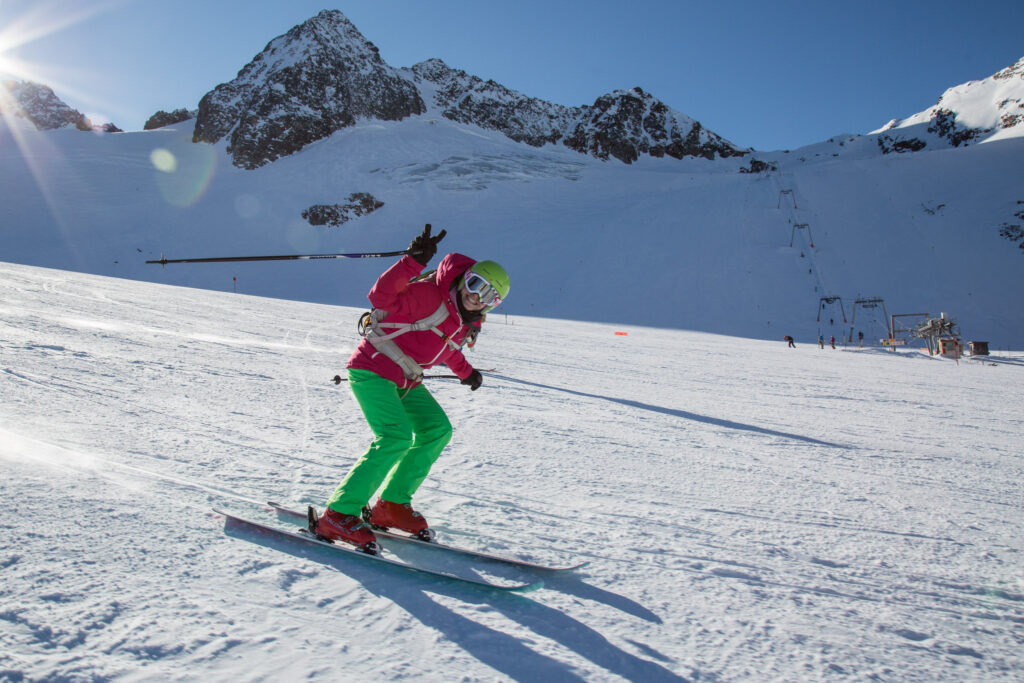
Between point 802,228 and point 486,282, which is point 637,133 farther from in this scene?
point 486,282

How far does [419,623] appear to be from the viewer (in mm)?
2014

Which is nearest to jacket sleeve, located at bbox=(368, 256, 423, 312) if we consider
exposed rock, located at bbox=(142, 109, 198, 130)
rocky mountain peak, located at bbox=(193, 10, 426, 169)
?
rocky mountain peak, located at bbox=(193, 10, 426, 169)

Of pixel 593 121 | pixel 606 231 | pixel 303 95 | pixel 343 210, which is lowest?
pixel 606 231

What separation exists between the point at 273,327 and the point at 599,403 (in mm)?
8181

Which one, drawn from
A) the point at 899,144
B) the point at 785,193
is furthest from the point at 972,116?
the point at 785,193

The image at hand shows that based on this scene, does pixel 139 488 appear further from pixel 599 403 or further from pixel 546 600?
pixel 599 403

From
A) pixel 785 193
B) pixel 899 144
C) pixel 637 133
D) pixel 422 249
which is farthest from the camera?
pixel 637 133

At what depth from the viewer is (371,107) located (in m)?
78.9

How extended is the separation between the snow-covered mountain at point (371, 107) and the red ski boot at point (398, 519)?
6854 cm

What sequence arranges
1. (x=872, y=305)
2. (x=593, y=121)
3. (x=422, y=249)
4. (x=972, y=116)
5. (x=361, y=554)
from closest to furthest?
(x=361, y=554) < (x=422, y=249) < (x=872, y=305) < (x=972, y=116) < (x=593, y=121)

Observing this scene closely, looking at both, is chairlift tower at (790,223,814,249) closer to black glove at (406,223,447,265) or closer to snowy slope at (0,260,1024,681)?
snowy slope at (0,260,1024,681)

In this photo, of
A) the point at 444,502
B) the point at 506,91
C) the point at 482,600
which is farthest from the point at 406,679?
the point at 506,91

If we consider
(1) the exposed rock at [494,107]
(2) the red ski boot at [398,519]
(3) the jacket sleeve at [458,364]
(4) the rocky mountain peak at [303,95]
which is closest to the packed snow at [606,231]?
(4) the rocky mountain peak at [303,95]

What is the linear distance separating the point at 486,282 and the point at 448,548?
138 cm
